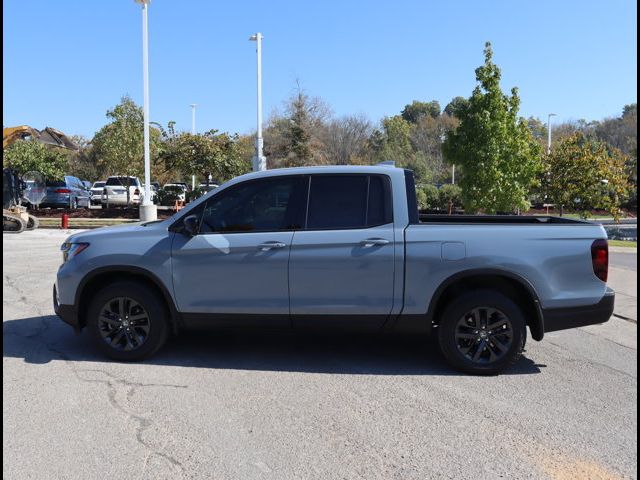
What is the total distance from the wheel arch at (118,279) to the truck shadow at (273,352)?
442 millimetres

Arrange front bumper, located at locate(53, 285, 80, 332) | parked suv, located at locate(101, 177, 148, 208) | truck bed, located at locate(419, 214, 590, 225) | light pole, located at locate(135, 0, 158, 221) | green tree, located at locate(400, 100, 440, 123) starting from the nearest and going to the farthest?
front bumper, located at locate(53, 285, 80, 332)
truck bed, located at locate(419, 214, 590, 225)
light pole, located at locate(135, 0, 158, 221)
parked suv, located at locate(101, 177, 148, 208)
green tree, located at locate(400, 100, 440, 123)

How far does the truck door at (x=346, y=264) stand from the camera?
5.16m

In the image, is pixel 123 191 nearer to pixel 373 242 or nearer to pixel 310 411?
pixel 373 242

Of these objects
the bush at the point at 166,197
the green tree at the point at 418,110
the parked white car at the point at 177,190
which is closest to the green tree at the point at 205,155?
the parked white car at the point at 177,190

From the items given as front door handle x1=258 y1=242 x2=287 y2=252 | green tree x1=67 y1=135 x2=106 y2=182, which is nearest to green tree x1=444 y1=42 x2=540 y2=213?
front door handle x1=258 y1=242 x2=287 y2=252

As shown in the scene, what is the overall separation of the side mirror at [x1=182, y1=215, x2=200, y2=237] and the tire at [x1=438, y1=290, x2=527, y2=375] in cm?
239

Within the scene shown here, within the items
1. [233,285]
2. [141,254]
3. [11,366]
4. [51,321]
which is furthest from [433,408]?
[51,321]

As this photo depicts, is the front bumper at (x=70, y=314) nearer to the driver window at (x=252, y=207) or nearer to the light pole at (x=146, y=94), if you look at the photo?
the driver window at (x=252, y=207)

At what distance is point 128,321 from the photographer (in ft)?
18.1

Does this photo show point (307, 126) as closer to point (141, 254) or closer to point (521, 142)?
point (521, 142)

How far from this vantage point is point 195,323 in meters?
5.44

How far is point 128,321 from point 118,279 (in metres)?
0.41

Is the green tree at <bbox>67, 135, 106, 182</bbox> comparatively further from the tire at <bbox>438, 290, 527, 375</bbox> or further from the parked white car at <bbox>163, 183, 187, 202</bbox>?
the tire at <bbox>438, 290, 527, 375</bbox>

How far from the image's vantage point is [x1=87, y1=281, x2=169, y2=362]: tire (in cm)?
545
